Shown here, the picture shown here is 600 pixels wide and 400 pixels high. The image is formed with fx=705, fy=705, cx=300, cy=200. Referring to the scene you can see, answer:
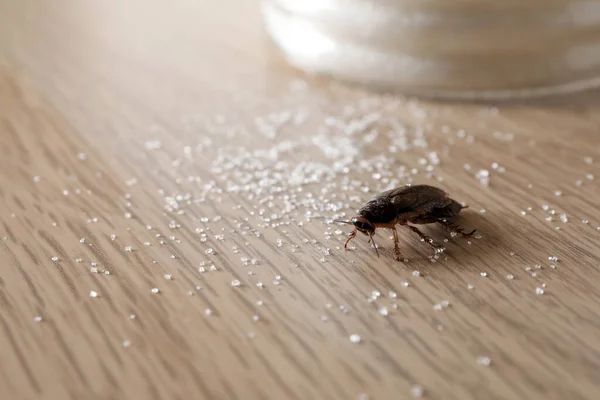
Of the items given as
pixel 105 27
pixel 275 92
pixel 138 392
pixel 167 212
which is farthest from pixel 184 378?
pixel 105 27

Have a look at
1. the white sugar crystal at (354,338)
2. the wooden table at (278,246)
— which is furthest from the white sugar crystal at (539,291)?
the white sugar crystal at (354,338)

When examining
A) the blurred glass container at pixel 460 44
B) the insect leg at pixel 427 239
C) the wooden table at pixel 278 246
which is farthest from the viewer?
the blurred glass container at pixel 460 44

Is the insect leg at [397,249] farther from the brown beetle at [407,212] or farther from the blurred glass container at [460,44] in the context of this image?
the blurred glass container at [460,44]

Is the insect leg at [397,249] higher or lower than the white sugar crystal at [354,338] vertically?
higher

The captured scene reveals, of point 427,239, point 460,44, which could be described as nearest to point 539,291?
point 427,239

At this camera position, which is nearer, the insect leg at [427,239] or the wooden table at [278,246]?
the wooden table at [278,246]

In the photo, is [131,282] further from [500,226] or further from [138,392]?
[500,226]

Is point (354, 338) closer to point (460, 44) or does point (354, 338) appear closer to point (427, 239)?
point (427, 239)
